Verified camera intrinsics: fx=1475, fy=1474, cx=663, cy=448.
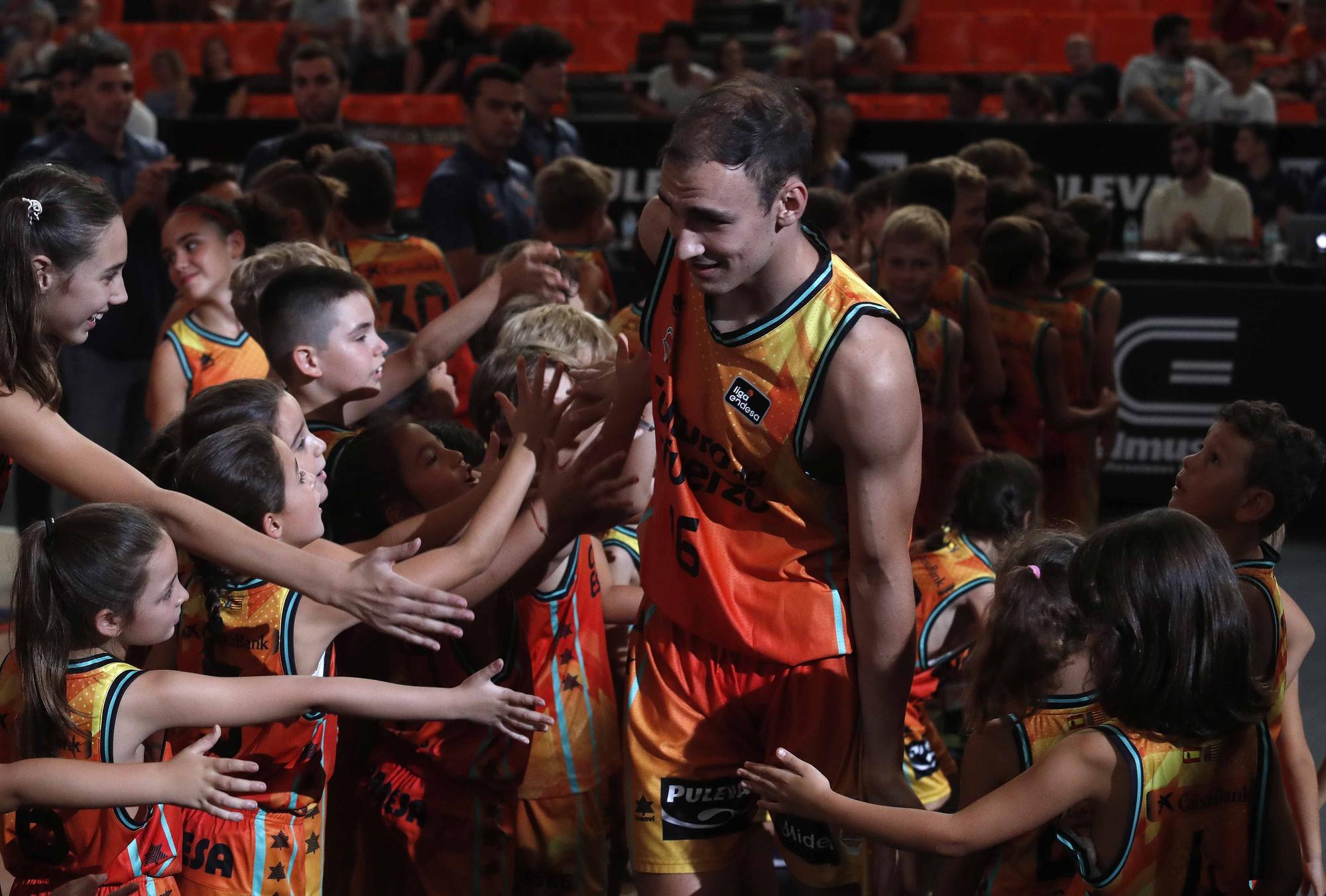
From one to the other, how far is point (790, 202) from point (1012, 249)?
11.4ft

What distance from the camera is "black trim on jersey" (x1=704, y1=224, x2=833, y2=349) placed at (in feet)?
8.59

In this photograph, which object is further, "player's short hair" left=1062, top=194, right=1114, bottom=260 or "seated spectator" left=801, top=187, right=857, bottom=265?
"player's short hair" left=1062, top=194, right=1114, bottom=260

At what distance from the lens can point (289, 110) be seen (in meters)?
13.4

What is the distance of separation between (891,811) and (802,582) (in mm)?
454

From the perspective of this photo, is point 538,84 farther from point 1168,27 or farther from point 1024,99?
point 1168,27

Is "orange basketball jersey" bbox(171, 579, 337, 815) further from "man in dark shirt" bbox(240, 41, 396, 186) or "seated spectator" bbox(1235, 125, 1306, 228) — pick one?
"seated spectator" bbox(1235, 125, 1306, 228)

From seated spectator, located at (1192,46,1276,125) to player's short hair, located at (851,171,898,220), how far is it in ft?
18.2

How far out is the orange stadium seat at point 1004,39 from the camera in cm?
1423

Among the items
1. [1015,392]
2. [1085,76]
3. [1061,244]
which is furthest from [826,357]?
[1085,76]

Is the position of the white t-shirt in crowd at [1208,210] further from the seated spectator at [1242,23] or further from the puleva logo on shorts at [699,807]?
the puleva logo on shorts at [699,807]

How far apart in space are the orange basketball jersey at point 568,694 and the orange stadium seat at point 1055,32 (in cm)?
1195

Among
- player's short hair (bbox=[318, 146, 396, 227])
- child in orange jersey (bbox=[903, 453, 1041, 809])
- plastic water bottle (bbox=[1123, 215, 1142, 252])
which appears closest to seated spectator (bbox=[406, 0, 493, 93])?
plastic water bottle (bbox=[1123, 215, 1142, 252])

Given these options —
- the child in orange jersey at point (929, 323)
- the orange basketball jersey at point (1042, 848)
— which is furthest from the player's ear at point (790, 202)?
the child in orange jersey at point (929, 323)

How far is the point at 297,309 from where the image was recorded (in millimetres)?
3621
